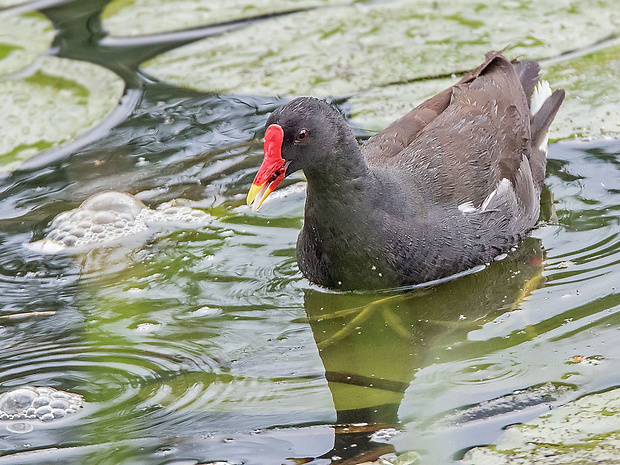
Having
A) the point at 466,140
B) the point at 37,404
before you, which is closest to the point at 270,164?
the point at 466,140

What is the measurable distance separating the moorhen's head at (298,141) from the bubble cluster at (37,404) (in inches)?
38.0

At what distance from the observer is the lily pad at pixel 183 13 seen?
267 inches

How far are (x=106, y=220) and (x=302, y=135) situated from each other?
1.47 m

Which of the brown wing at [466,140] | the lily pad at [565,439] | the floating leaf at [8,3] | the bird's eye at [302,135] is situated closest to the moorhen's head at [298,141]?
the bird's eye at [302,135]

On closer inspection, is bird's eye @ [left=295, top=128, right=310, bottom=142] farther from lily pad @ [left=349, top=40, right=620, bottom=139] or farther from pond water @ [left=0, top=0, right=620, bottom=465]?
lily pad @ [left=349, top=40, right=620, bottom=139]

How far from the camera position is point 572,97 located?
556cm

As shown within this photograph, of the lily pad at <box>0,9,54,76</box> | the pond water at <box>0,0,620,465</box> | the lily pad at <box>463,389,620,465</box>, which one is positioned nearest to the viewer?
the lily pad at <box>463,389,620,465</box>

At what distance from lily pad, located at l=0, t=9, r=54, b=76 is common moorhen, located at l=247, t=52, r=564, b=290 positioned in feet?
9.05

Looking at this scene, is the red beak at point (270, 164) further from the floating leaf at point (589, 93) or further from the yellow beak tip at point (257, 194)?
the floating leaf at point (589, 93)

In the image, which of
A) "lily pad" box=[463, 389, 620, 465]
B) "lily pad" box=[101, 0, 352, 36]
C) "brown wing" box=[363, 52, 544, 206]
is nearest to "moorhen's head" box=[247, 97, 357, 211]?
"brown wing" box=[363, 52, 544, 206]

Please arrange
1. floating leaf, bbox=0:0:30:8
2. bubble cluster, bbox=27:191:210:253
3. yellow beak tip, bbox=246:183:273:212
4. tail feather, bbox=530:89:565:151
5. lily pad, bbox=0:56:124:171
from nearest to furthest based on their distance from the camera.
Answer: yellow beak tip, bbox=246:183:273:212 < bubble cluster, bbox=27:191:210:253 < tail feather, bbox=530:89:565:151 < lily pad, bbox=0:56:124:171 < floating leaf, bbox=0:0:30:8

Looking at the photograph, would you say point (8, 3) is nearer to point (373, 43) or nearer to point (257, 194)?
point (373, 43)

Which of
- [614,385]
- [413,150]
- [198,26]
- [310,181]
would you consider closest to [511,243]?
[413,150]

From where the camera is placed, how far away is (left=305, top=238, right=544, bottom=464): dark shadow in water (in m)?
3.46
